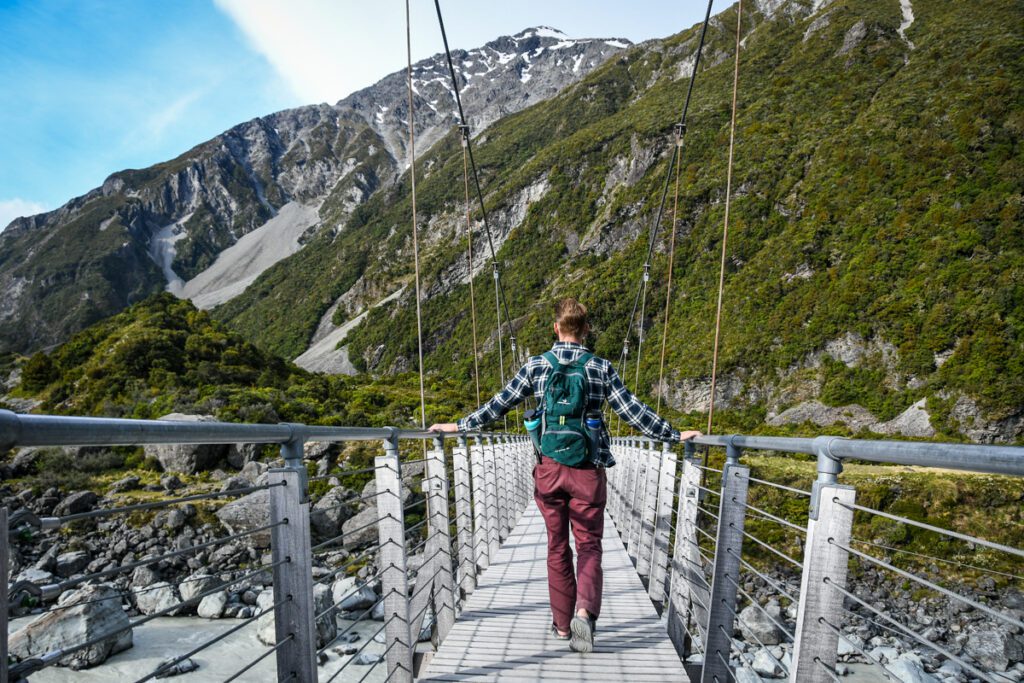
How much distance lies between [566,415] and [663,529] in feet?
3.96

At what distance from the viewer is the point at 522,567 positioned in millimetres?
4195

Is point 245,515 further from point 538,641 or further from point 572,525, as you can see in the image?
point 572,525

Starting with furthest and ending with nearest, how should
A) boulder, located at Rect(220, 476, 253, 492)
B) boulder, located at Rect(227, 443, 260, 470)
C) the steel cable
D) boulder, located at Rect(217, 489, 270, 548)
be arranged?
boulder, located at Rect(227, 443, 260, 470), boulder, located at Rect(220, 476, 253, 492), boulder, located at Rect(217, 489, 270, 548), the steel cable

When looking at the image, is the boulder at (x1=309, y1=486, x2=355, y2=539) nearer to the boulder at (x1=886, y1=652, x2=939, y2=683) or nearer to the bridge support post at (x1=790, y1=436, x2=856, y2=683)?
the boulder at (x1=886, y1=652, x2=939, y2=683)

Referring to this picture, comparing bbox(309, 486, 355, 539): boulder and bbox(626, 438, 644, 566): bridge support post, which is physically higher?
bbox(626, 438, 644, 566): bridge support post

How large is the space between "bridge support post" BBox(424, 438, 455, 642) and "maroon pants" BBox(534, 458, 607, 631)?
1.88 ft

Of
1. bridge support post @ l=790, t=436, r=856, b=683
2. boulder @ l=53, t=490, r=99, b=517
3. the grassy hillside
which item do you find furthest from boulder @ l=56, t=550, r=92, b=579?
bridge support post @ l=790, t=436, r=856, b=683

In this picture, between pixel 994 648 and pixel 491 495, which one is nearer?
pixel 491 495

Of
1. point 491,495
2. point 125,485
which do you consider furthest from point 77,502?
point 491,495

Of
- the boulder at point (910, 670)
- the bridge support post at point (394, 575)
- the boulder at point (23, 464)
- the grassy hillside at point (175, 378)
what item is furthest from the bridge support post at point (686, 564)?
the boulder at point (23, 464)

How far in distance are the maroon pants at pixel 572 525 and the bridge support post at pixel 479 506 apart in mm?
1436

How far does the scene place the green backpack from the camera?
2.37m

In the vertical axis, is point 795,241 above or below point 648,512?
above

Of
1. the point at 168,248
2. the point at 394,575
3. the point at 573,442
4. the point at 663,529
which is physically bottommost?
the point at 663,529
